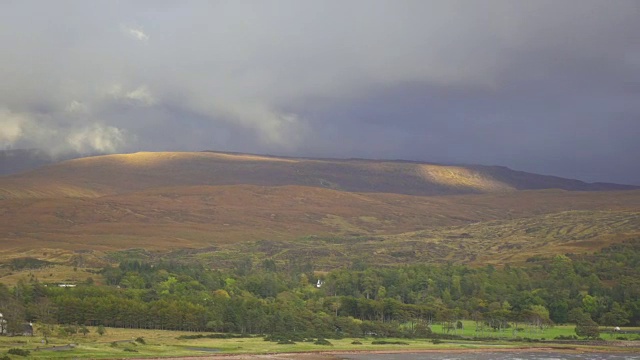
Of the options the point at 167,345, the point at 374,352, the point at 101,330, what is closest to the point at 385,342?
the point at 374,352

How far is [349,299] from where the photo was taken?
132500 mm

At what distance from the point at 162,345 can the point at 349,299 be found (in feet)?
143

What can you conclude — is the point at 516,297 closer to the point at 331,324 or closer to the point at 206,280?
the point at 331,324

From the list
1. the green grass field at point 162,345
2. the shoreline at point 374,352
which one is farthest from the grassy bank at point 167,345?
the shoreline at point 374,352

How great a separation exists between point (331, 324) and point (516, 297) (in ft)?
135

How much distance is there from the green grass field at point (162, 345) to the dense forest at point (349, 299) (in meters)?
6.21

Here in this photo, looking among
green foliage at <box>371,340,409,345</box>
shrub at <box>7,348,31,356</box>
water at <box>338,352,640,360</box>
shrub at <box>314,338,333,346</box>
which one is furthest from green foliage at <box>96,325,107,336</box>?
green foliage at <box>371,340,409,345</box>

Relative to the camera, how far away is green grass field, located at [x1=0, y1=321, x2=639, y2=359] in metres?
84.9

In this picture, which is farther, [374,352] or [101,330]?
[101,330]

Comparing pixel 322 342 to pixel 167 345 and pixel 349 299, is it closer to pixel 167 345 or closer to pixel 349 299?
pixel 167 345

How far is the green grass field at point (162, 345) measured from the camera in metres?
84.9

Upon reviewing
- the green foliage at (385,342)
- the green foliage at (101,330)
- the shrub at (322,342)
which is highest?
the green foliage at (101,330)

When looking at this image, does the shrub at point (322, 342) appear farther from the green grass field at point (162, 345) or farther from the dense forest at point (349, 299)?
the dense forest at point (349, 299)

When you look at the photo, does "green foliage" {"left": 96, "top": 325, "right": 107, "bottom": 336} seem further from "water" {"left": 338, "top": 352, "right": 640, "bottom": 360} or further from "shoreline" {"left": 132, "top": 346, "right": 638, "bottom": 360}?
"water" {"left": 338, "top": 352, "right": 640, "bottom": 360}
